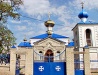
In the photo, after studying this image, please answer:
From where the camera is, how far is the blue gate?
44.6 feet

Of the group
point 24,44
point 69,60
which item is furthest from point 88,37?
point 69,60

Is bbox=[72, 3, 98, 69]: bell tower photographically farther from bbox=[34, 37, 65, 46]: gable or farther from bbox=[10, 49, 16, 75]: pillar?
bbox=[10, 49, 16, 75]: pillar

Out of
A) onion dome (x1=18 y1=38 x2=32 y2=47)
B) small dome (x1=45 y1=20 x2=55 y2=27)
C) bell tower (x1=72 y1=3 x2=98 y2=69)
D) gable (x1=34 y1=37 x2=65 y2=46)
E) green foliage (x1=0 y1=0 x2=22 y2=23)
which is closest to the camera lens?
green foliage (x1=0 y1=0 x2=22 y2=23)

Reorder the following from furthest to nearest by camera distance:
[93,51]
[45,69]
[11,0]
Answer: [93,51] < [45,69] < [11,0]

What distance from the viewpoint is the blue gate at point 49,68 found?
13602 millimetres

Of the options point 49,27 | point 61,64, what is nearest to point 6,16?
point 61,64

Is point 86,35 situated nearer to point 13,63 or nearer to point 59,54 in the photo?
point 59,54

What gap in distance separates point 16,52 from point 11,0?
11.9 ft

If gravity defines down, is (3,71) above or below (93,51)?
below

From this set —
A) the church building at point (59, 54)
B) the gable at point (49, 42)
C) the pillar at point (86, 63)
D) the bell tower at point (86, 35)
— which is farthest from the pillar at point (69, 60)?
the gable at point (49, 42)

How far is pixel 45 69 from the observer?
44.8 feet

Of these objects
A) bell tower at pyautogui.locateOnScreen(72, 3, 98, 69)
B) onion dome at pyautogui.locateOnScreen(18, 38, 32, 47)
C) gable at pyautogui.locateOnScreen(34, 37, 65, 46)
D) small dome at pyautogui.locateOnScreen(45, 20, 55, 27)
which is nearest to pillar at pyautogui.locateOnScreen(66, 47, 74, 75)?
bell tower at pyautogui.locateOnScreen(72, 3, 98, 69)

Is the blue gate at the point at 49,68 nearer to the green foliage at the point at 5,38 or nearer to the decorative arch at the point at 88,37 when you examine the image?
the green foliage at the point at 5,38

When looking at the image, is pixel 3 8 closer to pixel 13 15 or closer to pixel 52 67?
pixel 13 15
